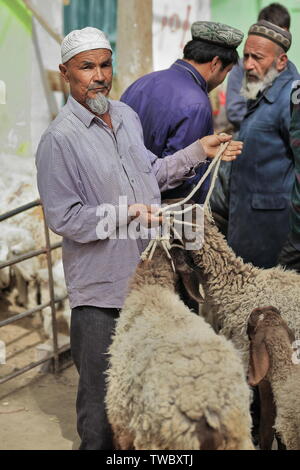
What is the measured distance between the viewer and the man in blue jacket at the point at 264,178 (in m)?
4.96

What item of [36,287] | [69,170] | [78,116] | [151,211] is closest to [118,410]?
[151,211]

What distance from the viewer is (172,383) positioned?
2.92 m

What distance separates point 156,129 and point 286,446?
83.2 inches

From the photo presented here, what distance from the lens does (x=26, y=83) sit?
10000mm

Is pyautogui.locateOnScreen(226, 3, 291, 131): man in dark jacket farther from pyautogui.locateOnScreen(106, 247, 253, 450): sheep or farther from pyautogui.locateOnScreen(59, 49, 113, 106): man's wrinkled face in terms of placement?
pyautogui.locateOnScreen(106, 247, 253, 450): sheep

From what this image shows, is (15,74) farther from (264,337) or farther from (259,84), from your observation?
(264,337)

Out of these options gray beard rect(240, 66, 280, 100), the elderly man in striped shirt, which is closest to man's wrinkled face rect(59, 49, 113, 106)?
the elderly man in striped shirt

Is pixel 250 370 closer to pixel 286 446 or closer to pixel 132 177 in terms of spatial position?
pixel 286 446

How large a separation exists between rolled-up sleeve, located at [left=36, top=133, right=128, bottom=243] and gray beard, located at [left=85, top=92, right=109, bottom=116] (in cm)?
24

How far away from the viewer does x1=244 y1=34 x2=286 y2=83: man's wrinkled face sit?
5395 millimetres

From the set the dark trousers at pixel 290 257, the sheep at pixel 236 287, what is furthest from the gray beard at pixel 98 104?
the dark trousers at pixel 290 257

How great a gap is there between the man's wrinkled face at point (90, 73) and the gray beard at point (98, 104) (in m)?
0.02

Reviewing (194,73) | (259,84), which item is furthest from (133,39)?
(194,73)

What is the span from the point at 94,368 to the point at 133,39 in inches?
235
